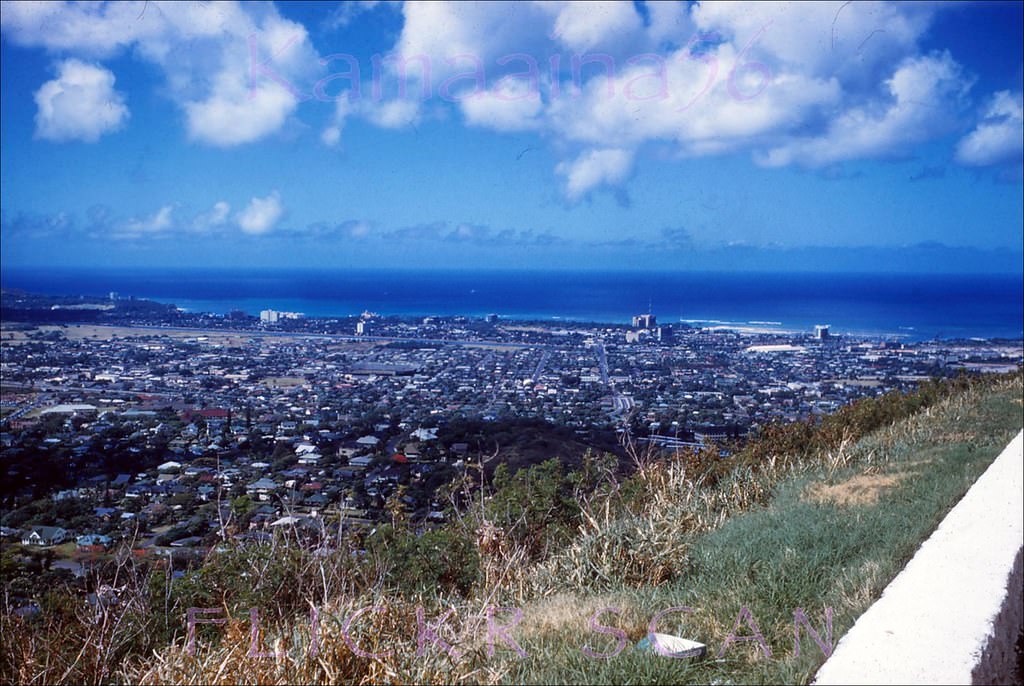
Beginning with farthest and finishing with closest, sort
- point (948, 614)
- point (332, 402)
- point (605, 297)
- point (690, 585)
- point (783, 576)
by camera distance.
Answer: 1. point (605, 297)
2. point (332, 402)
3. point (690, 585)
4. point (783, 576)
5. point (948, 614)

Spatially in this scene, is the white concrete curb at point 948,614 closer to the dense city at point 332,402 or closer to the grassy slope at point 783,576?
the grassy slope at point 783,576

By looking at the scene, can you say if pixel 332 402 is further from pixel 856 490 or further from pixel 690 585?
pixel 690 585

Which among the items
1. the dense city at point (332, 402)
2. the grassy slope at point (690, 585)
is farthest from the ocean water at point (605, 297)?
the grassy slope at point (690, 585)

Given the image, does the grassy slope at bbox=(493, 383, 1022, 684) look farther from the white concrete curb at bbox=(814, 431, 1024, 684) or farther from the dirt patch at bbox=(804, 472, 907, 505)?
the white concrete curb at bbox=(814, 431, 1024, 684)

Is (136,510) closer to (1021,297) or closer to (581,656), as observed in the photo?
(581,656)

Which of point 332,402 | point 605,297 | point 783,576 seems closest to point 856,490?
point 783,576
